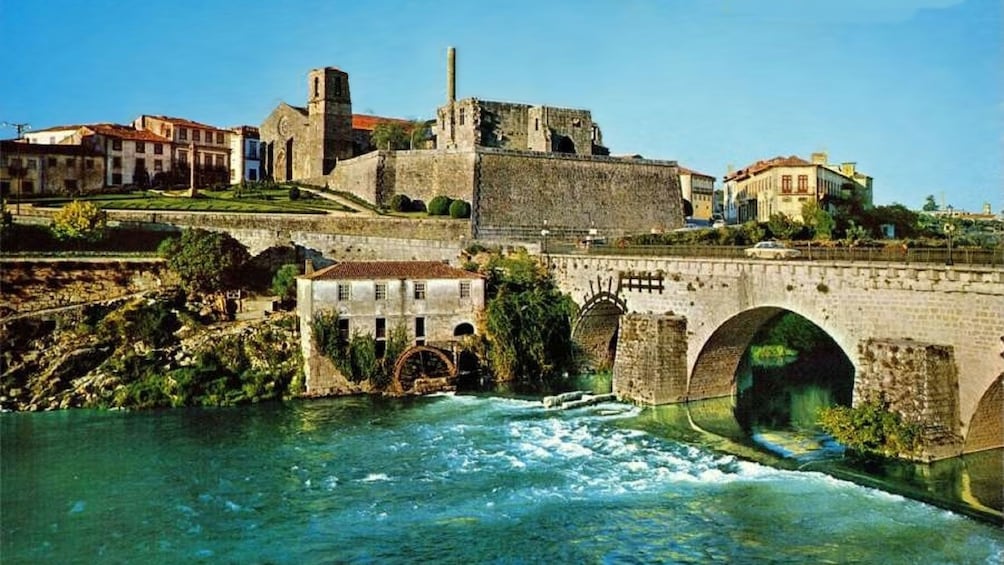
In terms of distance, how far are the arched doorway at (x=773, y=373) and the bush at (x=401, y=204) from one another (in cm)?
2590

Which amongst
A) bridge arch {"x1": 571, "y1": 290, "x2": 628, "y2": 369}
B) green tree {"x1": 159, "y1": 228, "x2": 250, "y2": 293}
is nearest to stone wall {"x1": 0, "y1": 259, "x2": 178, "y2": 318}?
green tree {"x1": 159, "y1": 228, "x2": 250, "y2": 293}

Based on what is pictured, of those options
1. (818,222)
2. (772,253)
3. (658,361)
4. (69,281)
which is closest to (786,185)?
(818,222)

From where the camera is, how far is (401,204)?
2271 inches

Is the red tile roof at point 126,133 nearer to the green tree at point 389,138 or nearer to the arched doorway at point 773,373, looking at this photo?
the green tree at point 389,138

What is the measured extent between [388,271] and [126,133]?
41.2 meters

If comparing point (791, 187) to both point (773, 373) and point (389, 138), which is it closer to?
point (773, 373)

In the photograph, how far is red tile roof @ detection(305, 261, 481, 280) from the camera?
116 feet

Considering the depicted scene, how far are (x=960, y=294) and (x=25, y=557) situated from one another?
23314 millimetres

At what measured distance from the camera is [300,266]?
4584 centimetres

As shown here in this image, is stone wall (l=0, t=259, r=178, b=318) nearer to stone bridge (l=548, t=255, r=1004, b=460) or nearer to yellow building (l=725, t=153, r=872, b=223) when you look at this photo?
stone bridge (l=548, t=255, r=1004, b=460)

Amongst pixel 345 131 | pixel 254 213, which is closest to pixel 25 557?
pixel 254 213

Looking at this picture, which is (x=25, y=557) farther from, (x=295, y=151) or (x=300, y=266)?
(x=295, y=151)

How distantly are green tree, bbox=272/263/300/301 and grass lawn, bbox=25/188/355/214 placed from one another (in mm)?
12867

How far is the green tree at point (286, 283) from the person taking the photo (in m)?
41.0
